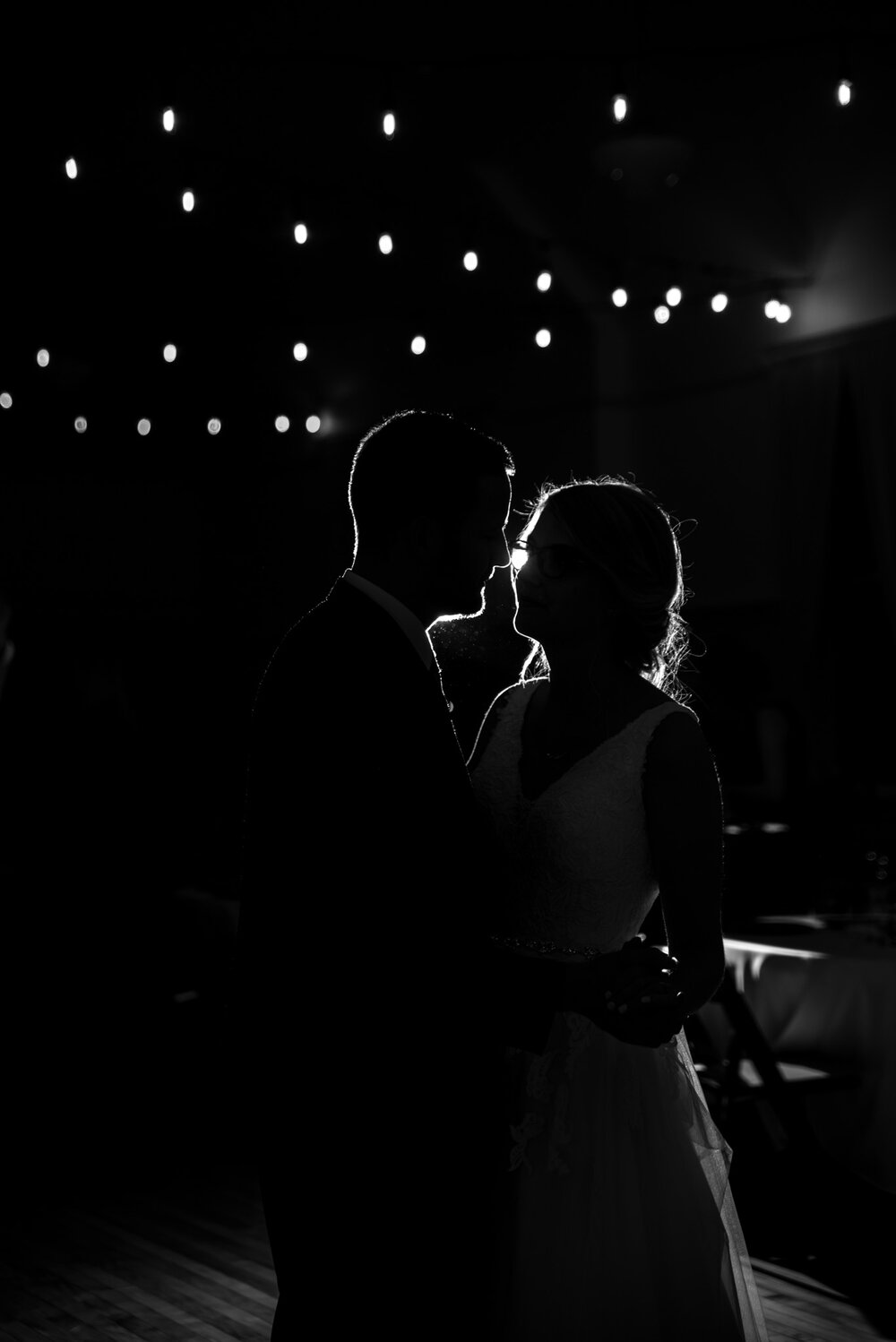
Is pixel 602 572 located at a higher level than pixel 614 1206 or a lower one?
higher

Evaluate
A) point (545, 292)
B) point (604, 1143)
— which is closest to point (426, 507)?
point (604, 1143)

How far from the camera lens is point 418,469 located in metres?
1.83

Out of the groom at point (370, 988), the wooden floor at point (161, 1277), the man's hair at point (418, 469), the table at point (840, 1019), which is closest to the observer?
the groom at point (370, 988)

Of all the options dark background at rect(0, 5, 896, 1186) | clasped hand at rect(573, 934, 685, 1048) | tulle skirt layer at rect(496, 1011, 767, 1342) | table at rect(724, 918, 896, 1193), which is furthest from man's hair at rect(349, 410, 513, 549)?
dark background at rect(0, 5, 896, 1186)

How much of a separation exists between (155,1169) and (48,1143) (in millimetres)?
574

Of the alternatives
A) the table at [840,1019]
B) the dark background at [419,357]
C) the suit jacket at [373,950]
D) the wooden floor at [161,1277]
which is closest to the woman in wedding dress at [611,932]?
the suit jacket at [373,950]

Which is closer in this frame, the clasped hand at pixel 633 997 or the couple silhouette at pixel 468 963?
the couple silhouette at pixel 468 963

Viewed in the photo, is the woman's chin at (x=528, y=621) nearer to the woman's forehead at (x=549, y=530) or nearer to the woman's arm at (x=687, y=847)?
the woman's forehead at (x=549, y=530)

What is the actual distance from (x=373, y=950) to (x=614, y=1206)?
24.8 inches

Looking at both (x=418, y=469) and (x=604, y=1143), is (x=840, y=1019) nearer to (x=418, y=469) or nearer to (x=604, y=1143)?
(x=604, y=1143)

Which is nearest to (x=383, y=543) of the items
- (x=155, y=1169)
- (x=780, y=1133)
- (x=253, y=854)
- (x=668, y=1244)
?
Answer: (x=253, y=854)

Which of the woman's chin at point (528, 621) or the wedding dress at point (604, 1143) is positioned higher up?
the woman's chin at point (528, 621)

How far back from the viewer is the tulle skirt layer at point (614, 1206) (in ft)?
6.57

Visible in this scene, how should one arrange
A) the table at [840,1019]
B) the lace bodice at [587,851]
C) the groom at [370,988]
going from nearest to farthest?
the groom at [370,988] < the lace bodice at [587,851] < the table at [840,1019]
